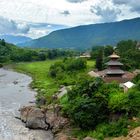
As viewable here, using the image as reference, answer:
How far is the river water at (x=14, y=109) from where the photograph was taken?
53469 mm

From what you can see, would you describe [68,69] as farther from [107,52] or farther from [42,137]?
[42,137]

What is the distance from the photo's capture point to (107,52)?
13175cm

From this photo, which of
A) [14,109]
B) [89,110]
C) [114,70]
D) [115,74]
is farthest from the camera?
[114,70]

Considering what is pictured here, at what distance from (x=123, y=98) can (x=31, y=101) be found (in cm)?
3017

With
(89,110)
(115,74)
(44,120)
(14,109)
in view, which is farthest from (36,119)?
(115,74)

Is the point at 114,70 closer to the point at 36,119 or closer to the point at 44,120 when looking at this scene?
the point at 44,120

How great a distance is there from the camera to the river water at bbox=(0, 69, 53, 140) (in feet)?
175

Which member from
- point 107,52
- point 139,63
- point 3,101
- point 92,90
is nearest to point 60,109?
point 92,90

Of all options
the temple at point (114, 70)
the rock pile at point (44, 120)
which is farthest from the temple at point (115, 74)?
the rock pile at point (44, 120)

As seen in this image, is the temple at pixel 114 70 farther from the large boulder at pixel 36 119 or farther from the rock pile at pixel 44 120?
the large boulder at pixel 36 119

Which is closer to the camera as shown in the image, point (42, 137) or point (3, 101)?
point (42, 137)

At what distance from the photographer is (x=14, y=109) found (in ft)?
229

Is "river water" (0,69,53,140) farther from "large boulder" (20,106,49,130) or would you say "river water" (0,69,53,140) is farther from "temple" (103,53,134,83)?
"temple" (103,53,134,83)

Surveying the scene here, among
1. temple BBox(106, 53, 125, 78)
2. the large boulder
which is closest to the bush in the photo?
Result: the large boulder
